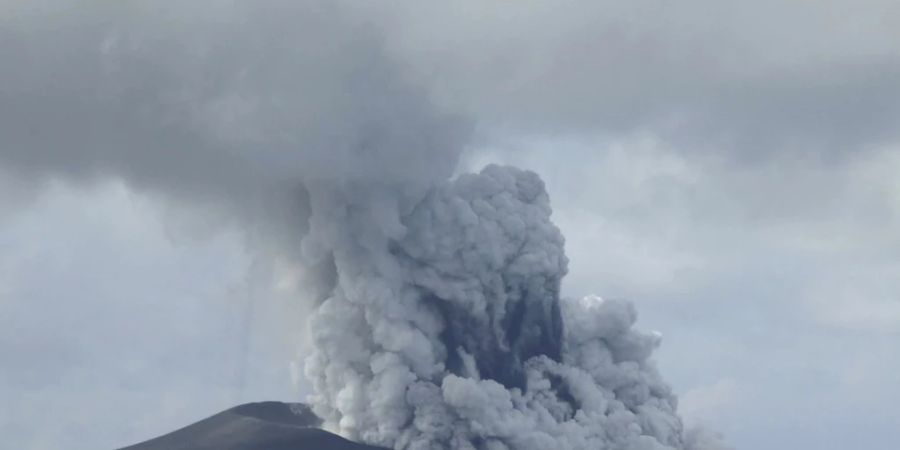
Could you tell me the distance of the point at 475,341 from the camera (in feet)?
368

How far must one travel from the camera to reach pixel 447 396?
106250 millimetres

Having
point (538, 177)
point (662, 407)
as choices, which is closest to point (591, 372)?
point (662, 407)

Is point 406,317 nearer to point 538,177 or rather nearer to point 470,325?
point 470,325

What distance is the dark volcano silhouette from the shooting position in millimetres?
115562

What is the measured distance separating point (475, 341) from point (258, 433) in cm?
2725

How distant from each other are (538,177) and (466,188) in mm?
7965

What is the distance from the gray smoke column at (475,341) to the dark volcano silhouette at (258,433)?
252cm

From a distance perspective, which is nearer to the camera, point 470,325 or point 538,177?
point 470,325

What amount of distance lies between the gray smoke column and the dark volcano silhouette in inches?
99.2

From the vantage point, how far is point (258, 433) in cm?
12938

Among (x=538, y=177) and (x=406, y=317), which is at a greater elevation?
(x=538, y=177)

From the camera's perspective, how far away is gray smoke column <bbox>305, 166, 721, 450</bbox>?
105750mm

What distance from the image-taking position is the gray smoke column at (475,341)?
10575 cm

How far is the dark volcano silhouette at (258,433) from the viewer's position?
11556 cm
